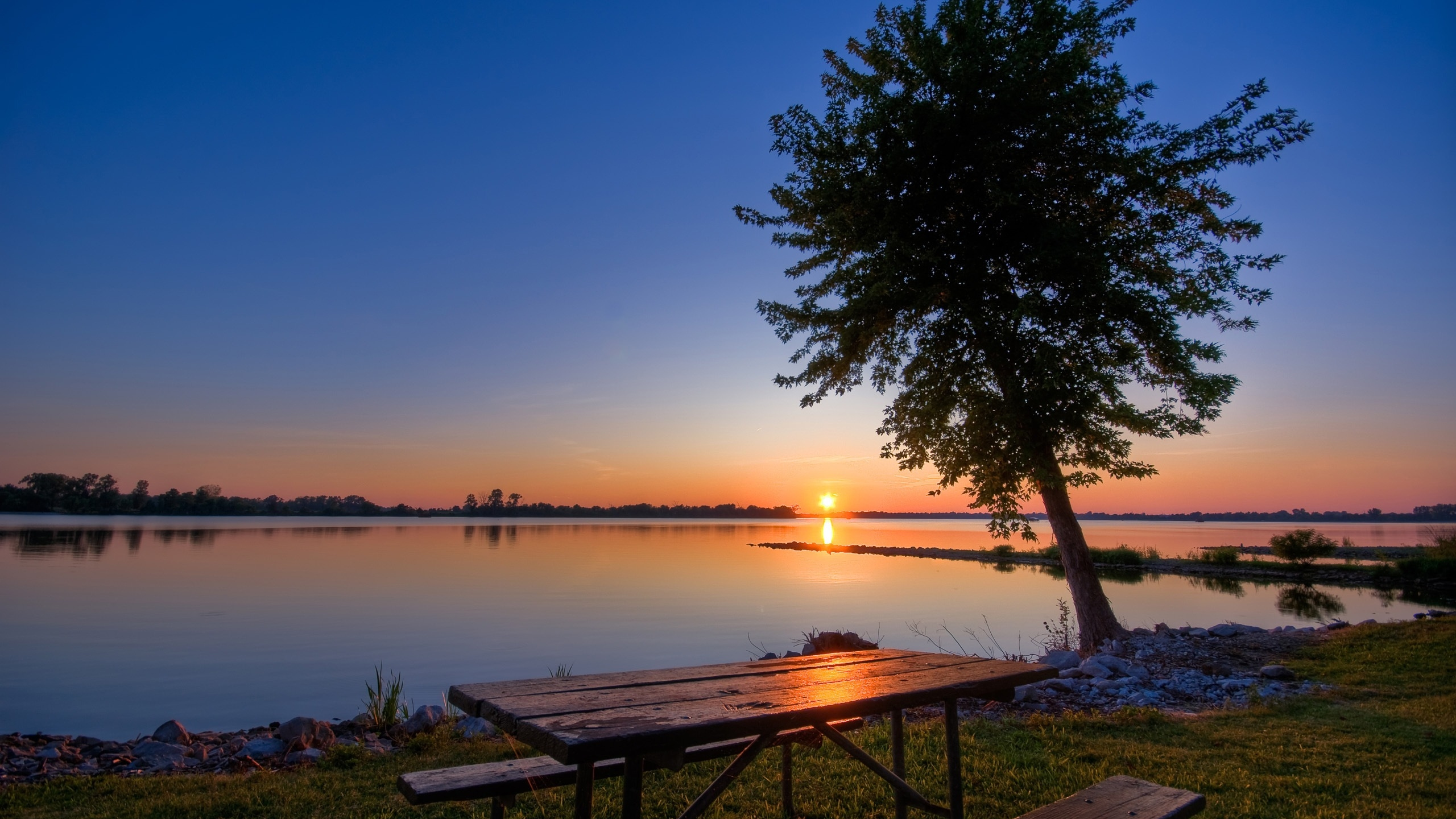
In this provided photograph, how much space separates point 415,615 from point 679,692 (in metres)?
17.5

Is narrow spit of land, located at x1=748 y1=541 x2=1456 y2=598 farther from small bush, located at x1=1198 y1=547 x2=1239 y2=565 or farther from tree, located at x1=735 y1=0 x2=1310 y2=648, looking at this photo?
tree, located at x1=735 y1=0 x2=1310 y2=648

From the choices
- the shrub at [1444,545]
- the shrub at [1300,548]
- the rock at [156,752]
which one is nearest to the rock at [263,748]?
the rock at [156,752]

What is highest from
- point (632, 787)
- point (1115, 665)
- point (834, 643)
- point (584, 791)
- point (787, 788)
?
point (632, 787)

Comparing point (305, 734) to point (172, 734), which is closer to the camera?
point (305, 734)

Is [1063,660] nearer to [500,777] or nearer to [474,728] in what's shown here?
[474,728]

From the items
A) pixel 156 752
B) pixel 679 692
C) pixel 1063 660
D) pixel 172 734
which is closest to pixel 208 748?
pixel 172 734

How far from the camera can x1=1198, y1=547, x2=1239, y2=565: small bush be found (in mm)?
29984

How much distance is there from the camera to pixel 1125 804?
313 cm

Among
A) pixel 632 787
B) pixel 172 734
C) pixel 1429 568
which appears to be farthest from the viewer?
pixel 1429 568

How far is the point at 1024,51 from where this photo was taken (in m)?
9.25

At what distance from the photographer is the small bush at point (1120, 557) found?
32.4 meters

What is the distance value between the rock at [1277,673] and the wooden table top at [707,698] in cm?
764

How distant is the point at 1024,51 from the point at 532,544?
149 feet

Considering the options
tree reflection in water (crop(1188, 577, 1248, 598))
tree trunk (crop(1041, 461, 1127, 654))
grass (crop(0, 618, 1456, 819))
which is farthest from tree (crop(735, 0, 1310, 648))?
tree reflection in water (crop(1188, 577, 1248, 598))
